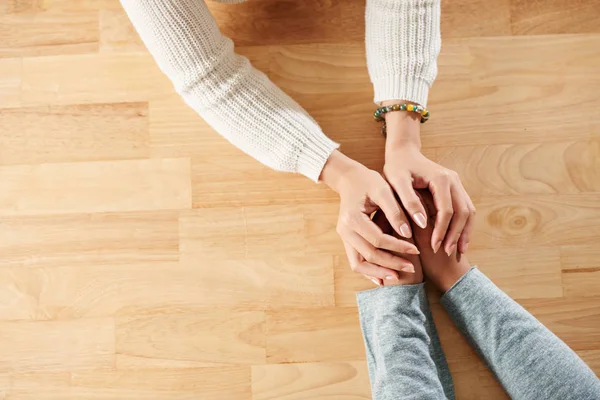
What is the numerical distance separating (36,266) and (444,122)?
2.51ft

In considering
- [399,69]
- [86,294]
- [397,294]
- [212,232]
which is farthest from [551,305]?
[86,294]

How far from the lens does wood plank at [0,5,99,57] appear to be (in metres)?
1.00

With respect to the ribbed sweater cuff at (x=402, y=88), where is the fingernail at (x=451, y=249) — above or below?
below

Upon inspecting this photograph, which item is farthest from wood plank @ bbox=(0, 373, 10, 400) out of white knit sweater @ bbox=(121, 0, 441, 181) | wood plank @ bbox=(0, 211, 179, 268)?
white knit sweater @ bbox=(121, 0, 441, 181)

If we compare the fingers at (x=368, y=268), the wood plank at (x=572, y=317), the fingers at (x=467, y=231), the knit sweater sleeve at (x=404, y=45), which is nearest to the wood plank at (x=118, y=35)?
the knit sweater sleeve at (x=404, y=45)

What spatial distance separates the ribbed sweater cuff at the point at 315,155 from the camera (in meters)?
0.85

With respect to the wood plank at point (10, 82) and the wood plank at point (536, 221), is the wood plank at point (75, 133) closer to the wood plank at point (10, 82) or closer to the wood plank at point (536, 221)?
the wood plank at point (10, 82)

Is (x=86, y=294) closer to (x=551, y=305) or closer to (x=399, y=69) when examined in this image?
(x=399, y=69)

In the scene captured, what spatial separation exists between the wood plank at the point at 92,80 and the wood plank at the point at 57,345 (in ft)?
1.31

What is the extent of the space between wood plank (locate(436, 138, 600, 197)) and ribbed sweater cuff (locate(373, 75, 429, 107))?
0.46 ft

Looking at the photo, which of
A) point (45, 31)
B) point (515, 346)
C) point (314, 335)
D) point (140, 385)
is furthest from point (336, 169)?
point (45, 31)

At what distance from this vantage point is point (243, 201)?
3.14 feet

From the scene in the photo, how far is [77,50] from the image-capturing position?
1001mm

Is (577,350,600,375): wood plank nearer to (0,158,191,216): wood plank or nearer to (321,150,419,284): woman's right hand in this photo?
(321,150,419,284): woman's right hand
